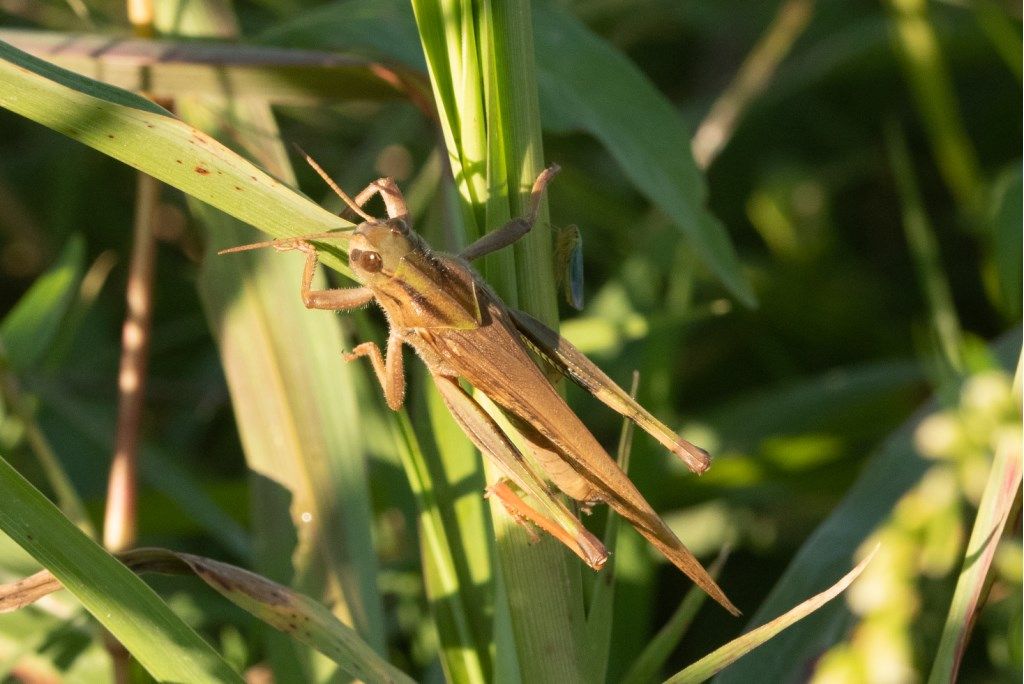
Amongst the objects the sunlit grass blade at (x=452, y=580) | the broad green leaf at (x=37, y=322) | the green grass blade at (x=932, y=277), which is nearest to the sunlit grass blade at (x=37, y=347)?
the broad green leaf at (x=37, y=322)

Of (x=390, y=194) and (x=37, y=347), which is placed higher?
(x=390, y=194)

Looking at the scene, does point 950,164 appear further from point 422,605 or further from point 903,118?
point 422,605

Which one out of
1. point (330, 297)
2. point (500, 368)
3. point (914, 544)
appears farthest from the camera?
point (330, 297)

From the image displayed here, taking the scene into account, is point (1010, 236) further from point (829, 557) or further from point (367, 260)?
point (367, 260)

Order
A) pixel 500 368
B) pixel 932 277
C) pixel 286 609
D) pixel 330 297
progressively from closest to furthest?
pixel 286 609
pixel 500 368
pixel 330 297
pixel 932 277

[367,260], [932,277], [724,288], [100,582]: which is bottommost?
[100,582]

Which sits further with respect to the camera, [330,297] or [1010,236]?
[1010,236]

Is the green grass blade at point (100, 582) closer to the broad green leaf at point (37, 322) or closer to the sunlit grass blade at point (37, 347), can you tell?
the sunlit grass blade at point (37, 347)

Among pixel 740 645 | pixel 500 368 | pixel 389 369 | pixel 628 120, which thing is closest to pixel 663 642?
pixel 740 645
